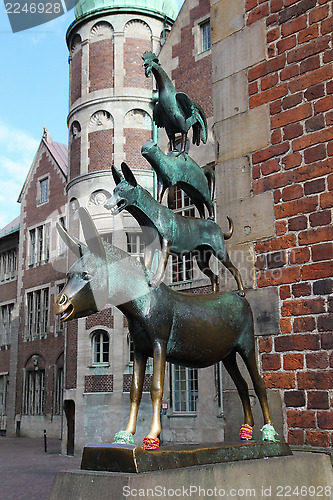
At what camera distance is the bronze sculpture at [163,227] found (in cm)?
329

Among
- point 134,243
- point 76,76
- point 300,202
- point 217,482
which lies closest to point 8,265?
point 76,76

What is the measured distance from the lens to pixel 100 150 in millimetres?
20547

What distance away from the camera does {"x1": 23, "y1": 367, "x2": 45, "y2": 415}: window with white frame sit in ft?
87.6

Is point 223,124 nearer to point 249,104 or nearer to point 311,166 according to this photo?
point 249,104

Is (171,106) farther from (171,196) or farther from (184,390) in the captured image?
(184,390)

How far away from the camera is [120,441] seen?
2.92 m

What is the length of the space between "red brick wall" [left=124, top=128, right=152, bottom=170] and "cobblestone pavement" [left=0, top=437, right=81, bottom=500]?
1022 centimetres

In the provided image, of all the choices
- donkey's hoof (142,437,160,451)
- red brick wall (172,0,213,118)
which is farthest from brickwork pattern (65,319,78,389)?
donkey's hoof (142,437,160,451)

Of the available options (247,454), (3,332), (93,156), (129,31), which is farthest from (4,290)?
(247,454)

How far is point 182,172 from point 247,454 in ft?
6.00

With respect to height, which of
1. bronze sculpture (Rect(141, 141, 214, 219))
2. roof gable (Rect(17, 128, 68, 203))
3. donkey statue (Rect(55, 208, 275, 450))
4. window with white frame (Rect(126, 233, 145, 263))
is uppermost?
roof gable (Rect(17, 128, 68, 203))

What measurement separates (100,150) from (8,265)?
512 inches

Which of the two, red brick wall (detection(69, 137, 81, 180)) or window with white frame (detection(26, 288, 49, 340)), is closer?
red brick wall (detection(69, 137, 81, 180))

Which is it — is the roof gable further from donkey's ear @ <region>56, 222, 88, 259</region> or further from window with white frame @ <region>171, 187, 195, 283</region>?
donkey's ear @ <region>56, 222, 88, 259</region>
